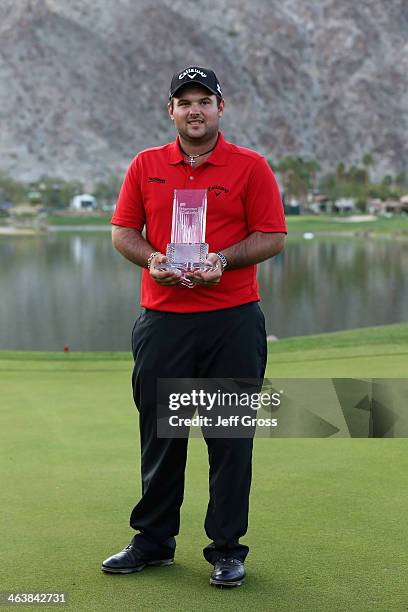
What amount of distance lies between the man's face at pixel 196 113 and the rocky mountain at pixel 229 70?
15723cm

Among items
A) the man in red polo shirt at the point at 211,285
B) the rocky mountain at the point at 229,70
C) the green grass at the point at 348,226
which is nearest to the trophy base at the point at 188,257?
the man in red polo shirt at the point at 211,285

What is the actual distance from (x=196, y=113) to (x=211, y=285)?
2.01 feet

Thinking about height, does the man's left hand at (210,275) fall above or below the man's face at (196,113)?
below

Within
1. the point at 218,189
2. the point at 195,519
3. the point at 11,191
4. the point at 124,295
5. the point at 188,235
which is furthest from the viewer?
the point at 11,191

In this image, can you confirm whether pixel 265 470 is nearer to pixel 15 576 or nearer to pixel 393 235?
pixel 15 576

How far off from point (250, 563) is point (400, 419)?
2.49 m

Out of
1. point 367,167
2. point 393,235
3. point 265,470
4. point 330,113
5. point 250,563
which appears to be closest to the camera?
point 250,563

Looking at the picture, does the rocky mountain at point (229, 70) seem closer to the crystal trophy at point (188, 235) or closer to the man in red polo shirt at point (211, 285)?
the man in red polo shirt at point (211, 285)

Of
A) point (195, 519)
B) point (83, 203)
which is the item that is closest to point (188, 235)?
point (195, 519)

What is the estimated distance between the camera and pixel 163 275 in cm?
367

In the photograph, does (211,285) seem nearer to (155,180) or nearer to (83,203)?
(155,180)

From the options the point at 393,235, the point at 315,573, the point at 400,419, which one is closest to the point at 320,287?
the point at 400,419

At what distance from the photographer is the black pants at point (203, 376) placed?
3854 millimetres

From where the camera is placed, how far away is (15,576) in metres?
3.58
